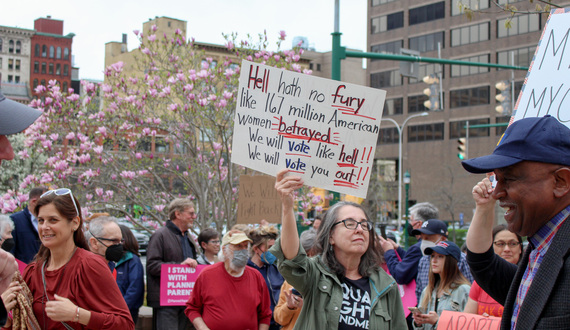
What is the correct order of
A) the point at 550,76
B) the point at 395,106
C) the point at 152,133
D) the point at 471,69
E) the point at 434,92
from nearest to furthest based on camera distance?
the point at 550,76 < the point at 152,133 < the point at 434,92 < the point at 471,69 < the point at 395,106

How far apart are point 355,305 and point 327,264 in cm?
33

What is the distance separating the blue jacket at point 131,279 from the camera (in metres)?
7.52

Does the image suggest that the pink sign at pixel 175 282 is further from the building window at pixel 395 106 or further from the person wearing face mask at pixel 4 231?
the building window at pixel 395 106

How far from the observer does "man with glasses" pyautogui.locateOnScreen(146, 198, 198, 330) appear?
A: 786cm

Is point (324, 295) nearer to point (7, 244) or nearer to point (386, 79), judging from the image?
point (7, 244)

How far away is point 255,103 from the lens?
4230 mm

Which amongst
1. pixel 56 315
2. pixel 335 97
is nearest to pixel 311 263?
pixel 335 97

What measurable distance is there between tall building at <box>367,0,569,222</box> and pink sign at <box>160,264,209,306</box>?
171 ft

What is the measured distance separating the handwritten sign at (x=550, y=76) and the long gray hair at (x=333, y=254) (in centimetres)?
130

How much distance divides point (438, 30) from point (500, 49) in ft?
24.7

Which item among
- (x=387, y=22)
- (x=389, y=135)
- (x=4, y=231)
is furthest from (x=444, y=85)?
(x=4, y=231)

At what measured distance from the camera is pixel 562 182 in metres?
2.38

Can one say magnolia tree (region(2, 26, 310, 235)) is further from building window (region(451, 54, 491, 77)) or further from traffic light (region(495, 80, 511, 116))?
building window (region(451, 54, 491, 77))

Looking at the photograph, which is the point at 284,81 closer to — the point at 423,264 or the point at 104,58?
the point at 423,264
